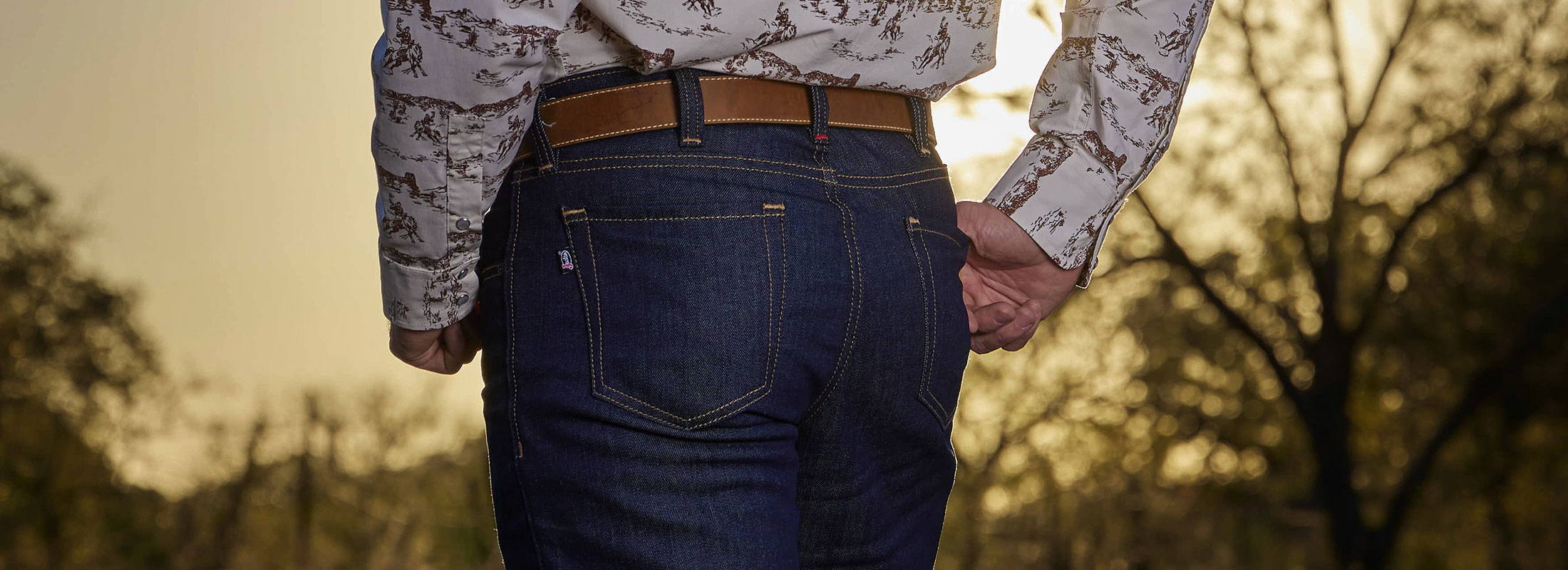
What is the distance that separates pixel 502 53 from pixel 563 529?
346 millimetres

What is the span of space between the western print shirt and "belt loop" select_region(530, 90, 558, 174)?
0.04 ft

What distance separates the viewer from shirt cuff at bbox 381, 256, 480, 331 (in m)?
0.94

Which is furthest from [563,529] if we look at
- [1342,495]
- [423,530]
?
[423,530]

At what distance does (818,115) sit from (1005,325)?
1.22 ft

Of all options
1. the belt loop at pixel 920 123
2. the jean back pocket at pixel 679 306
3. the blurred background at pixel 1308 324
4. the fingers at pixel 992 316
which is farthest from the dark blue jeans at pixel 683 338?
the blurred background at pixel 1308 324

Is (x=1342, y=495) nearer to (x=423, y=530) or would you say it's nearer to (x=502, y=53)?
(x=423, y=530)

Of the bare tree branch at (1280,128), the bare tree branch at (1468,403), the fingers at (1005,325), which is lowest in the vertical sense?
the bare tree branch at (1468,403)

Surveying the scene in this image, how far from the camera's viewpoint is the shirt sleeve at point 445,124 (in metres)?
0.79

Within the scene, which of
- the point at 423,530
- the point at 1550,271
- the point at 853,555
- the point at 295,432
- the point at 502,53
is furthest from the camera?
the point at 423,530

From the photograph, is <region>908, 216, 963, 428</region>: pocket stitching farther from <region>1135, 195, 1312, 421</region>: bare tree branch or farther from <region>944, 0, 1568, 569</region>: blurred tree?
<region>1135, 195, 1312, 421</region>: bare tree branch

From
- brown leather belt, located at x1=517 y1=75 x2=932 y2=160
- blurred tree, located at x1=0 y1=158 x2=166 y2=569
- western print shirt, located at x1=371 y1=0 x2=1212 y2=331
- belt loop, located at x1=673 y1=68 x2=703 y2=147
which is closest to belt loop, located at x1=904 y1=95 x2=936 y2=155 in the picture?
western print shirt, located at x1=371 y1=0 x2=1212 y2=331

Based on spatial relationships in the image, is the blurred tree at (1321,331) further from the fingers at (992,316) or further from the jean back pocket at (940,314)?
the jean back pocket at (940,314)

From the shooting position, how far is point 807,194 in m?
0.89

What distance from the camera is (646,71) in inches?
33.9
